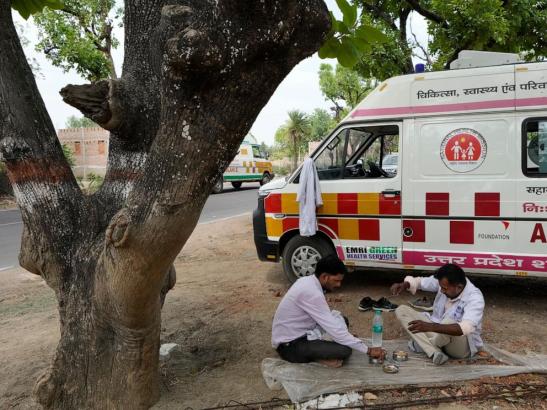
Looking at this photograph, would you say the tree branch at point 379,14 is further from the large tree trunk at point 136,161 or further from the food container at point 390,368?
the food container at point 390,368

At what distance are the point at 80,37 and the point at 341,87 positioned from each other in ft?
47.1

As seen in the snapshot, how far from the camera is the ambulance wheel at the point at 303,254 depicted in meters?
5.66

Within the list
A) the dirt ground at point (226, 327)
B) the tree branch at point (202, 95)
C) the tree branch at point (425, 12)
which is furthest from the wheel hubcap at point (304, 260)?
the tree branch at point (425, 12)

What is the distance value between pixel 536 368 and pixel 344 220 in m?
2.47

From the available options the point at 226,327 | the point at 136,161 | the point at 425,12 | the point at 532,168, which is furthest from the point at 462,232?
the point at 425,12

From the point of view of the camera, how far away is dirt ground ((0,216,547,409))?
11.5 ft

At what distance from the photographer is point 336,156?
561 cm

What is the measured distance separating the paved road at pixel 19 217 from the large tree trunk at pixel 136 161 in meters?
5.88

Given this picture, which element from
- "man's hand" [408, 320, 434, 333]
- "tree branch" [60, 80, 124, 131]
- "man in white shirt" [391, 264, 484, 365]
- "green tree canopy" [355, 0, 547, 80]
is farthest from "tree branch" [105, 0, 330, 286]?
"green tree canopy" [355, 0, 547, 80]

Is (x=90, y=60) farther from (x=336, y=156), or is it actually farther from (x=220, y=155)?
(x=220, y=155)

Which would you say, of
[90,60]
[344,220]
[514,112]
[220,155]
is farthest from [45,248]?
[90,60]

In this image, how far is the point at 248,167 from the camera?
23516mm

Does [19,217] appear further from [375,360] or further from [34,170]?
[375,360]

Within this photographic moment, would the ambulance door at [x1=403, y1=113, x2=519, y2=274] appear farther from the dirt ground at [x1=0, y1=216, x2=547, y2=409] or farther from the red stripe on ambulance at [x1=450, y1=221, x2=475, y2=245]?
the dirt ground at [x1=0, y1=216, x2=547, y2=409]
